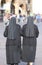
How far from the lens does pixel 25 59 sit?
741cm

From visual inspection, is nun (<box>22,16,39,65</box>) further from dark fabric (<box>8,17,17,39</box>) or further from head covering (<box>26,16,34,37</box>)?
dark fabric (<box>8,17,17,39</box>)

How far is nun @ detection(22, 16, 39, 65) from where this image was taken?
7227mm

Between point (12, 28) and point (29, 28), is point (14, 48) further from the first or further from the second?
point (29, 28)

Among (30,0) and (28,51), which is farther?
(30,0)

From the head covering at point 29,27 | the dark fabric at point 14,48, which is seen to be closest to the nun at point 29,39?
the head covering at point 29,27

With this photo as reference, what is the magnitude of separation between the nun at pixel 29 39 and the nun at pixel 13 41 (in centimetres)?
26

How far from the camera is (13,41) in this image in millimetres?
7000

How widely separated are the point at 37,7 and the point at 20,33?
170 ft

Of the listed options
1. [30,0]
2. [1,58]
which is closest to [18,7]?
[30,0]

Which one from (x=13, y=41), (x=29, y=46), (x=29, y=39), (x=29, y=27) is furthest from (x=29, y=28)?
(x=13, y=41)

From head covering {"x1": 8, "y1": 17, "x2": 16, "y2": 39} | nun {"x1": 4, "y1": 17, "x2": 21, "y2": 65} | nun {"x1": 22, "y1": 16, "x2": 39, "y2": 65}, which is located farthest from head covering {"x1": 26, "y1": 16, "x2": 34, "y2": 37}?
head covering {"x1": 8, "y1": 17, "x2": 16, "y2": 39}

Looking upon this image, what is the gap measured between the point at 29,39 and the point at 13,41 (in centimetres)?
50

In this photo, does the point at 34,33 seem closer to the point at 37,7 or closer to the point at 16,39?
the point at 16,39

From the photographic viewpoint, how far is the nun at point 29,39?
7227 mm
